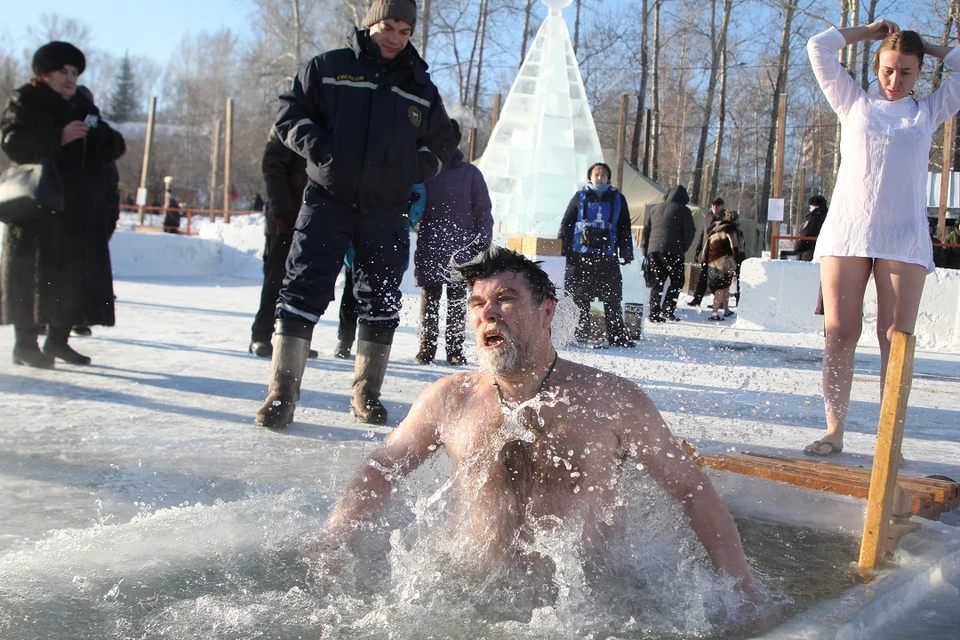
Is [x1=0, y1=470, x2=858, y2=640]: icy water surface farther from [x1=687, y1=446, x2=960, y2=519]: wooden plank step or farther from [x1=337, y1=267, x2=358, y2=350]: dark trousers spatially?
[x1=337, y1=267, x2=358, y2=350]: dark trousers

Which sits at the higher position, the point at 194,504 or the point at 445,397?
the point at 445,397

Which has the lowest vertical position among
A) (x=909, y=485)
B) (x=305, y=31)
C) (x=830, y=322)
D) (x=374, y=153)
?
(x=909, y=485)

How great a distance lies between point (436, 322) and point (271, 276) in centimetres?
110

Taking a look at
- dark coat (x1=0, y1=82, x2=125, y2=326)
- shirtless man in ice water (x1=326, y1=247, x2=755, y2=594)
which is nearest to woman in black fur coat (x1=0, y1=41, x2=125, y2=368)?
dark coat (x1=0, y1=82, x2=125, y2=326)

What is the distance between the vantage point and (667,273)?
10930mm

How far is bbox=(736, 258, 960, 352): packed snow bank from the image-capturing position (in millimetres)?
8531

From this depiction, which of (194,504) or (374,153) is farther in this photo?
(374,153)

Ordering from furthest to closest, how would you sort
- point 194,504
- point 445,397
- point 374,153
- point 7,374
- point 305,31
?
point 305,31
point 7,374
point 374,153
point 194,504
point 445,397

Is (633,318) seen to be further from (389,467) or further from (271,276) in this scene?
(389,467)

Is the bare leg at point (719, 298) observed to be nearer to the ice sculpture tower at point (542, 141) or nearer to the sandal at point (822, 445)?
the ice sculpture tower at point (542, 141)

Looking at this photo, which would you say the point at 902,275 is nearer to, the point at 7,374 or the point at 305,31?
the point at 7,374

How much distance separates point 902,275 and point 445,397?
2.06 meters

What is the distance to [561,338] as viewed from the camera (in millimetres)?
2900

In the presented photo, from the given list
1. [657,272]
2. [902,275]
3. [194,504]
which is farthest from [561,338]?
[657,272]
